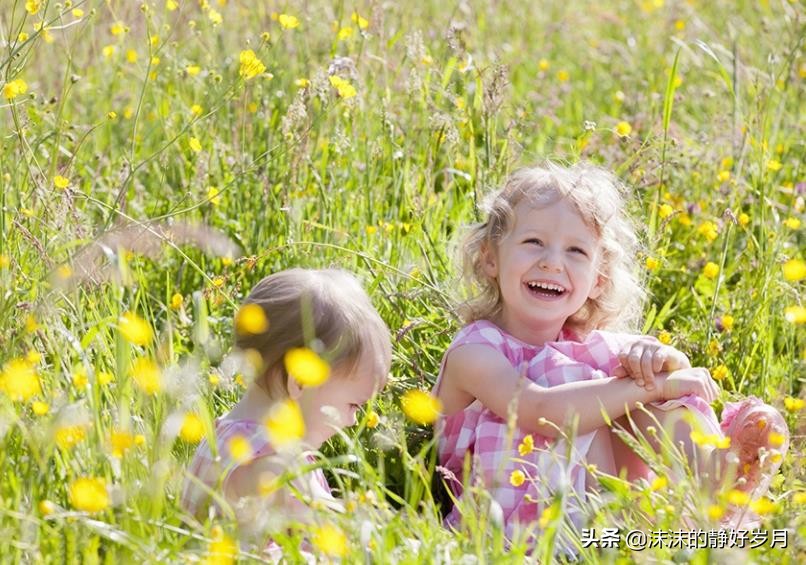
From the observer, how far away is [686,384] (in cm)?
251

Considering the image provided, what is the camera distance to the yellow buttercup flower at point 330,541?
5.54 feet

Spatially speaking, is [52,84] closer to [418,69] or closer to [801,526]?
[418,69]

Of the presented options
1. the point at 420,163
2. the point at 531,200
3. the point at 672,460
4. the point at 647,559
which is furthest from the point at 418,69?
the point at 647,559

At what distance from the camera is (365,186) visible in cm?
333

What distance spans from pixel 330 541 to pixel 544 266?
1.11 meters

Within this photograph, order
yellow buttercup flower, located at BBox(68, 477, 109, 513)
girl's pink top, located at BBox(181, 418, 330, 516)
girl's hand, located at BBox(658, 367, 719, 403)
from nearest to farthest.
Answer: yellow buttercup flower, located at BBox(68, 477, 109, 513), girl's pink top, located at BBox(181, 418, 330, 516), girl's hand, located at BBox(658, 367, 719, 403)

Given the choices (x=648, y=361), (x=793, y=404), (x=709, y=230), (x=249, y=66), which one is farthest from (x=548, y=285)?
(x=249, y=66)

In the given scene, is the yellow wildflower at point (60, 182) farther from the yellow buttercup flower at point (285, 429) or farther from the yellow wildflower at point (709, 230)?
the yellow wildflower at point (709, 230)

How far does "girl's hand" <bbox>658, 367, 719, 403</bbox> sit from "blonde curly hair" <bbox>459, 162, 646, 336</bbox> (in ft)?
1.21

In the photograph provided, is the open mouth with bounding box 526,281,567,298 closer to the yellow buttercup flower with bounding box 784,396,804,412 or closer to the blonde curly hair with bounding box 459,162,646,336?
the blonde curly hair with bounding box 459,162,646,336

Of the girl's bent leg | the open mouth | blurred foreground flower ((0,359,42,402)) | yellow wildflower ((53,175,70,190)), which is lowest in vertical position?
the girl's bent leg

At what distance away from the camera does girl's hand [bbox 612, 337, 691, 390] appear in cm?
251

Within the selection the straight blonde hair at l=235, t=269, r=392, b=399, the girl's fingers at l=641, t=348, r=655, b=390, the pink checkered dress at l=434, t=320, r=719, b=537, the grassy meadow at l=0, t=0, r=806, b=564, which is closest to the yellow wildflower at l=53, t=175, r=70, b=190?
the grassy meadow at l=0, t=0, r=806, b=564

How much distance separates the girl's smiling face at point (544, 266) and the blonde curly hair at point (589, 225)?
3cm
